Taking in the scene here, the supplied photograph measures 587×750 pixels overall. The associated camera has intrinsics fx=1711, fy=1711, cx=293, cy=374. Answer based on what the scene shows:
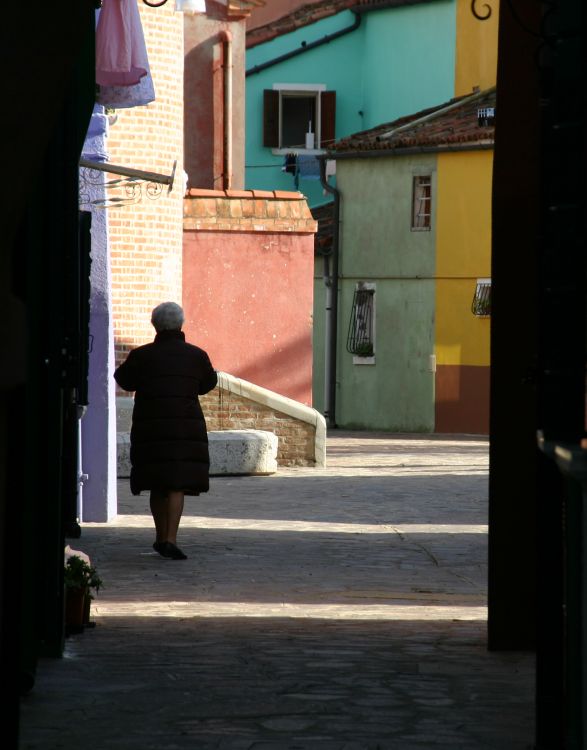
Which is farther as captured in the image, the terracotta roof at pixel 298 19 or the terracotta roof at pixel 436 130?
the terracotta roof at pixel 298 19

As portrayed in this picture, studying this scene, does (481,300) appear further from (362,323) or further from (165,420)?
(165,420)

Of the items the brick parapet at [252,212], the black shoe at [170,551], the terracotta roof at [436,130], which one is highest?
the terracotta roof at [436,130]

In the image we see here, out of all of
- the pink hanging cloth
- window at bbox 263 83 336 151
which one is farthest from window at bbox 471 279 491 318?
the pink hanging cloth

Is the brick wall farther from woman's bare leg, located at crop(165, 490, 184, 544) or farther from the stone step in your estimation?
woman's bare leg, located at crop(165, 490, 184, 544)

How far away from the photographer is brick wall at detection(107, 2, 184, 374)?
73.6 feet

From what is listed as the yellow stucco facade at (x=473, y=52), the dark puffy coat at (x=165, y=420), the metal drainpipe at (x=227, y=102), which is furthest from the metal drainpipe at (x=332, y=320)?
the dark puffy coat at (x=165, y=420)

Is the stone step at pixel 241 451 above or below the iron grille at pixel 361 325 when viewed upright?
below

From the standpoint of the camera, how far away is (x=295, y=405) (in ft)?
71.7

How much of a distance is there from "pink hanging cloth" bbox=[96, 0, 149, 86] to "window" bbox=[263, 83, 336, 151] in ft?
91.9

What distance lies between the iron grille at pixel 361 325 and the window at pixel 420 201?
1.77 meters

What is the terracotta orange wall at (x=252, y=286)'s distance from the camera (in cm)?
2592

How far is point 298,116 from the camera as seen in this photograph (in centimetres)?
4150

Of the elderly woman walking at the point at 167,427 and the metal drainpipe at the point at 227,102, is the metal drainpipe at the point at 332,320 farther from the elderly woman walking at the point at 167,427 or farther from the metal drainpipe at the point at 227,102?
the elderly woman walking at the point at 167,427

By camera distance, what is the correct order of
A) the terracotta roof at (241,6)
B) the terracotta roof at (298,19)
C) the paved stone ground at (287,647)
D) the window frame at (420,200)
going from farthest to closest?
the terracotta roof at (298,19) → the window frame at (420,200) → the terracotta roof at (241,6) → the paved stone ground at (287,647)
